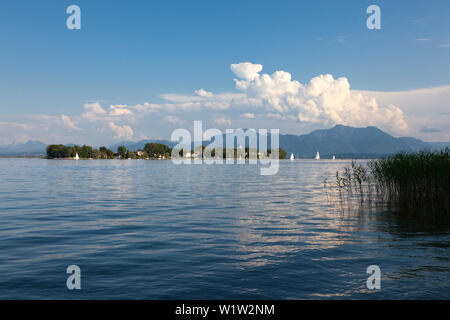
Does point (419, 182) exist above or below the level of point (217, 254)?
above

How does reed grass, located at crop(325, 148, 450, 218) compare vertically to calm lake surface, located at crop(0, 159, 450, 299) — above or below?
above

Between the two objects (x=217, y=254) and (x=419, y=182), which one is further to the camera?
(x=419, y=182)

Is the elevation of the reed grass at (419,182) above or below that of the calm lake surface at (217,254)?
above

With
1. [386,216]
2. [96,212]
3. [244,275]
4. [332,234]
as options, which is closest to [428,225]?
[386,216]

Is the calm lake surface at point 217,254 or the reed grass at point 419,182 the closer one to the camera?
the calm lake surface at point 217,254

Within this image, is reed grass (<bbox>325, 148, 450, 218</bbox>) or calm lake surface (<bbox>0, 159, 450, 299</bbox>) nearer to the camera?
calm lake surface (<bbox>0, 159, 450, 299</bbox>)

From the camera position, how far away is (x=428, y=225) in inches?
1036
